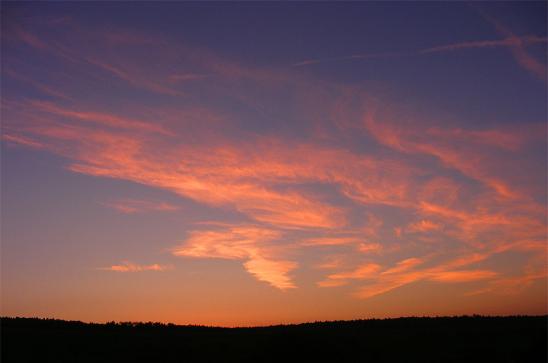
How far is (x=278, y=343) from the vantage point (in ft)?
122

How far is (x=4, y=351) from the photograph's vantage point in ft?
110

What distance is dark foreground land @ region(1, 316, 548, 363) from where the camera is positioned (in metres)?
33.3

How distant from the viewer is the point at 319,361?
3422cm

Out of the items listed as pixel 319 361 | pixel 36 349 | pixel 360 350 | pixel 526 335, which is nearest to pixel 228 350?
pixel 319 361

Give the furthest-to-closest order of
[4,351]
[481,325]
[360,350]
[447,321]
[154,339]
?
[447,321], [481,325], [154,339], [360,350], [4,351]

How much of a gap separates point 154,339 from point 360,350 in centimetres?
1588

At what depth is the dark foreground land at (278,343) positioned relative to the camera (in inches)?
1313

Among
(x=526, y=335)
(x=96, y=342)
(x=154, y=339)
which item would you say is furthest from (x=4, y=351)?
(x=526, y=335)

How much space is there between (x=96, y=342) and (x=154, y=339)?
4.32 meters

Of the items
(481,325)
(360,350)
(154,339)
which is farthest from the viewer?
(481,325)

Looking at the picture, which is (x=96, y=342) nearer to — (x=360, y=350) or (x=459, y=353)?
(x=360, y=350)

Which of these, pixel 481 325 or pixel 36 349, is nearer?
pixel 36 349

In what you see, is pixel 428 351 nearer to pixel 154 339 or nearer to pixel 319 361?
pixel 319 361

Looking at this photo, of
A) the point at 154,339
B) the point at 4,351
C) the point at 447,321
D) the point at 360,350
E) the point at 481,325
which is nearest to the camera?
the point at 4,351
